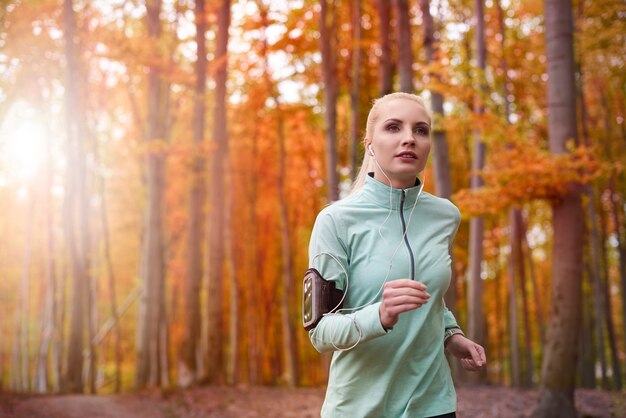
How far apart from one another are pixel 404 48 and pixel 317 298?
935 cm

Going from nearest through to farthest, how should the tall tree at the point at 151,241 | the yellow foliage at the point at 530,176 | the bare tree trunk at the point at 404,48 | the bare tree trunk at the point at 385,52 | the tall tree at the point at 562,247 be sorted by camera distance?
the yellow foliage at the point at 530,176 < the tall tree at the point at 562,247 < the bare tree trunk at the point at 404,48 < the bare tree trunk at the point at 385,52 < the tall tree at the point at 151,241

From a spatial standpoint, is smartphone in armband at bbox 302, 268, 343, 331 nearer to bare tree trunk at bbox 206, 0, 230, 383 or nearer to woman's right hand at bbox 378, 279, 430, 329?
woman's right hand at bbox 378, 279, 430, 329

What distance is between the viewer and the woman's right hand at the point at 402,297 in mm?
1790

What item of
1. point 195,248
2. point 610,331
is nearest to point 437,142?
point 195,248

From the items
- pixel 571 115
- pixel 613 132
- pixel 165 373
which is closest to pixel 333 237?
pixel 571 115

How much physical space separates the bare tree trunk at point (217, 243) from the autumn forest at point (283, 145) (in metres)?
0.04

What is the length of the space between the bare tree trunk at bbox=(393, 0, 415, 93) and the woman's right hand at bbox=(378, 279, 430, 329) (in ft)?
28.7

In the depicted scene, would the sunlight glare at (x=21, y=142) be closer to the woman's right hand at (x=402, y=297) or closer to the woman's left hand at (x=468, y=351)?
the woman's left hand at (x=468, y=351)

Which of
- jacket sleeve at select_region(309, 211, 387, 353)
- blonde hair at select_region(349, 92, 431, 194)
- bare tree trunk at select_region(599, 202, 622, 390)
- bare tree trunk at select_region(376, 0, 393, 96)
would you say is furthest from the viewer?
bare tree trunk at select_region(599, 202, 622, 390)

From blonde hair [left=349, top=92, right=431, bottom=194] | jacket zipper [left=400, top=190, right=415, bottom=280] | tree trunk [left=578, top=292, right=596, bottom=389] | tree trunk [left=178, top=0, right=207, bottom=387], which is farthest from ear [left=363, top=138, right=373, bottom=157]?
tree trunk [left=578, top=292, right=596, bottom=389]

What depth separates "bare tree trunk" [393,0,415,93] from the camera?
34.4 feet

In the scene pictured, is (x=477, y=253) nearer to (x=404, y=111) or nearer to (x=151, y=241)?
(x=151, y=241)

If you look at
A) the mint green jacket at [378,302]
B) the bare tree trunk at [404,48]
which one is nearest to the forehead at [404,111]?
the mint green jacket at [378,302]

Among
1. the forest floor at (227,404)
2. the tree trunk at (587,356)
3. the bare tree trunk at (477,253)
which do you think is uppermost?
the bare tree trunk at (477,253)
